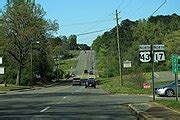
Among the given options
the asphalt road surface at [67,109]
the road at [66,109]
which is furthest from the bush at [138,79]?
the asphalt road surface at [67,109]

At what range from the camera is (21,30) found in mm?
78000

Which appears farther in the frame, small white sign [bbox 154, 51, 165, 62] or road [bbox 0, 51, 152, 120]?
small white sign [bbox 154, 51, 165, 62]

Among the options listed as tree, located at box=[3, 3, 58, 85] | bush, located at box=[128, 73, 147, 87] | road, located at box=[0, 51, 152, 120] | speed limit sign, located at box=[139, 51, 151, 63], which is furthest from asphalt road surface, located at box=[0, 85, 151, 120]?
tree, located at box=[3, 3, 58, 85]

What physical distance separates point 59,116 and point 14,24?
6280 cm

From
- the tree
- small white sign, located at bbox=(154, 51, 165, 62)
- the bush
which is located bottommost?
the bush

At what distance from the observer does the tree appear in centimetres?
7831

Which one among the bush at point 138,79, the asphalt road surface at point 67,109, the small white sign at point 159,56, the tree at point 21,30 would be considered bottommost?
the asphalt road surface at point 67,109

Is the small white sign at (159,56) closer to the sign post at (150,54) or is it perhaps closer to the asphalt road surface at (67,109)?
the sign post at (150,54)

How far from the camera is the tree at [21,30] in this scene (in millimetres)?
78312

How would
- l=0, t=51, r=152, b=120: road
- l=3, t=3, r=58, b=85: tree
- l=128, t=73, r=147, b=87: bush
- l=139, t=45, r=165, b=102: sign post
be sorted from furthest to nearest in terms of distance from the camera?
l=3, t=3, r=58, b=85: tree
l=128, t=73, r=147, b=87: bush
l=139, t=45, r=165, b=102: sign post
l=0, t=51, r=152, b=120: road

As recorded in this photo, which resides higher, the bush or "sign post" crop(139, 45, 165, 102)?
"sign post" crop(139, 45, 165, 102)

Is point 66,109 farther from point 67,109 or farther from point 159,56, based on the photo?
point 159,56

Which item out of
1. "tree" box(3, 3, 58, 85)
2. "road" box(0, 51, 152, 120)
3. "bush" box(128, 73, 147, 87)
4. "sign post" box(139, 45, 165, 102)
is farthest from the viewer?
"tree" box(3, 3, 58, 85)

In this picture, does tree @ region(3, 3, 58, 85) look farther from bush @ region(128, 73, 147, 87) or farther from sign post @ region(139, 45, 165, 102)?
sign post @ region(139, 45, 165, 102)
